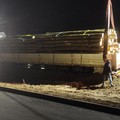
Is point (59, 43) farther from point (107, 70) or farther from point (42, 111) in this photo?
point (42, 111)

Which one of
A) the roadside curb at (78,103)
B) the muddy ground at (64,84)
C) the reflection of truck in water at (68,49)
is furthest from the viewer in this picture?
the reflection of truck in water at (68,49)

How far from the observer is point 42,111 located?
12031 millimetres

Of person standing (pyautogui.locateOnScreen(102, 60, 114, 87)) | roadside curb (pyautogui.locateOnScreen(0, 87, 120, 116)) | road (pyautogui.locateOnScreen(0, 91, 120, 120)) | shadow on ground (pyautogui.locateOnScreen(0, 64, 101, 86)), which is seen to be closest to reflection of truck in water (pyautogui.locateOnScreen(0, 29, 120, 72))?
shadow on ground (pyautogui.locateOnScreen(0, 64, 101, 86))

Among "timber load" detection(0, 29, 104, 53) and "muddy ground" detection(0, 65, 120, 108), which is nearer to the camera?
"muddy ground" detection(0, 65, 120, 108)

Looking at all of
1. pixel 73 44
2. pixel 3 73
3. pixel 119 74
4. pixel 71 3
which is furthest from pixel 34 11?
pixel 119 74

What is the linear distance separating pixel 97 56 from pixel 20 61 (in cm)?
748

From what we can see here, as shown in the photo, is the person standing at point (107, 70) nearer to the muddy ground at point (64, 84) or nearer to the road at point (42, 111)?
the muddy ground at point (64, 84)

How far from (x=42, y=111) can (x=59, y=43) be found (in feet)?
28.0

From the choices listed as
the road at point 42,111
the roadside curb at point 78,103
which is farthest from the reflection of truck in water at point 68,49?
the road at point 42,111

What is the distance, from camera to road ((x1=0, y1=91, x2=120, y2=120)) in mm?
11125

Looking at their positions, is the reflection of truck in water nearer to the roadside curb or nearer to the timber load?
the timber load

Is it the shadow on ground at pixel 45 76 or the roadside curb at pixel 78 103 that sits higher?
the shadow on ground at pixel 45 76

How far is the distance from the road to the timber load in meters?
5.22

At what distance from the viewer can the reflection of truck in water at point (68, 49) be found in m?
18.0
